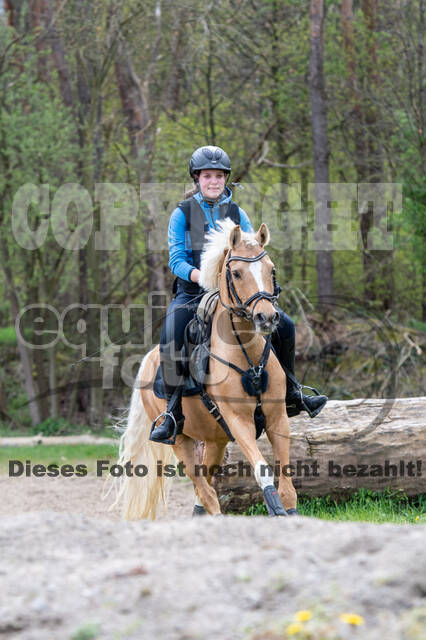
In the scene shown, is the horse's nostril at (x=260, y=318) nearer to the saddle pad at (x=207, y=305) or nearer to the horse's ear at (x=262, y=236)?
the horse's ear at (x=262, y=236)

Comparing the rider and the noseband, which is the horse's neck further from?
the rider

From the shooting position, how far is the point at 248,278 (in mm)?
5672

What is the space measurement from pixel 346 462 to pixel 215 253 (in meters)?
3.16

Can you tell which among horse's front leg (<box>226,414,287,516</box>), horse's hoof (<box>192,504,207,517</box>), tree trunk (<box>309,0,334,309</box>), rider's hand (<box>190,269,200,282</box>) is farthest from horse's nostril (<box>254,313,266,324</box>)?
tree trunk (<box>309,0,334,309</box>)

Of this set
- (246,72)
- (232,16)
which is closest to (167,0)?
(232,16)

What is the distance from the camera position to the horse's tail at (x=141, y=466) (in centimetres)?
812

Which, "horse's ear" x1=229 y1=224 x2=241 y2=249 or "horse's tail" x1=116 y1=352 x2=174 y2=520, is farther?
"horse's tail" x1=116 y1=352 x2=174 y2=520

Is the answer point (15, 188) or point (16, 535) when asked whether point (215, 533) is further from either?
point (15, 188)

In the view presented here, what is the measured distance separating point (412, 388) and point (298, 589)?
434 inches

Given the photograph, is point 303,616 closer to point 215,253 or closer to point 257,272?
point 257,272

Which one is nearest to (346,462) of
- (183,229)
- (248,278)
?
(183,229)

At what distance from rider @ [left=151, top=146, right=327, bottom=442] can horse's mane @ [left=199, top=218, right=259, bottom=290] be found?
12.3 inches

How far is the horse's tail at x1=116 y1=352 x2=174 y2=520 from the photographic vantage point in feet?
26.7

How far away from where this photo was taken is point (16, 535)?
421 centimetres
